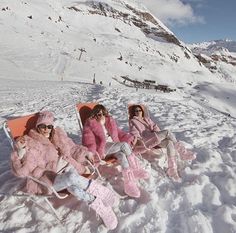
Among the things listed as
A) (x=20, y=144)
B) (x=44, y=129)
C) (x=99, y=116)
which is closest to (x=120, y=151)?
(x=99, y=116)

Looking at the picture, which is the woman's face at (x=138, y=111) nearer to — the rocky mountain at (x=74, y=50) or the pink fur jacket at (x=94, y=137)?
the pink fur jacket at (x=94, y=137)

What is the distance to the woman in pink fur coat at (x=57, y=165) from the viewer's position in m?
4.55

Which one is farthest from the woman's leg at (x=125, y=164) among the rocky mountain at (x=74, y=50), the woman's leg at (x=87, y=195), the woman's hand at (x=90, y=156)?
the rocky mountain at (x=74, y=50)

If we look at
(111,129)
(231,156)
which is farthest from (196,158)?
(111,129)

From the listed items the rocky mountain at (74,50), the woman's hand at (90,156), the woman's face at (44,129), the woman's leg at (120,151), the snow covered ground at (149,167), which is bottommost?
the rocky mountain at (74,50)

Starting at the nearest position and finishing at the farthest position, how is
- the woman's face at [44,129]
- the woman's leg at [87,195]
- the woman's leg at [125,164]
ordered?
the woman's leg at [87,195], the woman's leg at [125,164], the woman's face at [44,129]

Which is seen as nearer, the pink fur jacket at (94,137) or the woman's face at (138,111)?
the pink fur jacket at (94,137)

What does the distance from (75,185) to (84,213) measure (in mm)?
498

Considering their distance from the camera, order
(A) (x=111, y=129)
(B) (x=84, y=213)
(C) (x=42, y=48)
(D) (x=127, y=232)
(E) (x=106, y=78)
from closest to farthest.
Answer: (D) (x=127, y=232) < (B) (x=84, y=213) < (A) (x=111, y=129) < (E) (x=106, y=78) < (C) (x=42, y=48)

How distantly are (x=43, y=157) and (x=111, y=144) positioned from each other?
1.18m

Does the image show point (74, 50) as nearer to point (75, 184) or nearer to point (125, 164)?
point (125, 164)

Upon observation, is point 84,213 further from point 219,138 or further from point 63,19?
point 63,19

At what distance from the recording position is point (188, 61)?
70.6 metres

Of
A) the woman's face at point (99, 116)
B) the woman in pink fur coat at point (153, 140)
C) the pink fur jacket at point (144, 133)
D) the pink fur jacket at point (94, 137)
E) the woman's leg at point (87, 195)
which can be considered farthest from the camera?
the pink fur jacket at point (144, 133)
